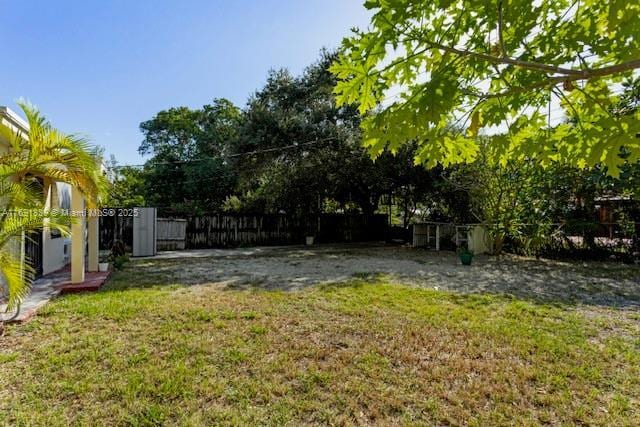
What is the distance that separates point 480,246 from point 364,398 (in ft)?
30.9

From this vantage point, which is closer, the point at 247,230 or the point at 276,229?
the point at 247,230

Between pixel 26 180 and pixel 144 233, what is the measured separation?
6.73 m

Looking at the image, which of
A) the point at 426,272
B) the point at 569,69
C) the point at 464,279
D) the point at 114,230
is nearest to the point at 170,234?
the point at 114,230

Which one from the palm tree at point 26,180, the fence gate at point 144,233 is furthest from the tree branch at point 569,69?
the fence gate at point 144,233

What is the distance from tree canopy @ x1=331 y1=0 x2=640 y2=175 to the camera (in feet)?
5.65

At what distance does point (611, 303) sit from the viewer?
4980 mm

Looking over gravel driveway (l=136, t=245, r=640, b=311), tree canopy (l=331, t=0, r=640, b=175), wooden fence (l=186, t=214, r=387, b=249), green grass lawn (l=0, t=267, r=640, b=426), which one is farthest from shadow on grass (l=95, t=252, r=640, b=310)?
tree canopy (l=331, t=0, r=640, b=175)

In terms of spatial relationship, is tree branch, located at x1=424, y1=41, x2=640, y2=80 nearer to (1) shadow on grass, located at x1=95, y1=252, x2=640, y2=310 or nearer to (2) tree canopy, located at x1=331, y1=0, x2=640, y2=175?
(2) tree canopy, located at x1=331, y1=0, x2=640, y2=175

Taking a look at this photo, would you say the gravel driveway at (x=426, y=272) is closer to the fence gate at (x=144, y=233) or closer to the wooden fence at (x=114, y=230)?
the fence gate at (x=144, y=233)

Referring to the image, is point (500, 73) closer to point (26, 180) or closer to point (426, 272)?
point (26, 180)

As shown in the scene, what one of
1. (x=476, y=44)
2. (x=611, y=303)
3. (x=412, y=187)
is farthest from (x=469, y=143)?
(x=412, y=187)

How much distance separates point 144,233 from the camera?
9.84 m

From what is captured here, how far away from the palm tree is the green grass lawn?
756mm

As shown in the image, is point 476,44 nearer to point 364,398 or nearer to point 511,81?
point 511,81
